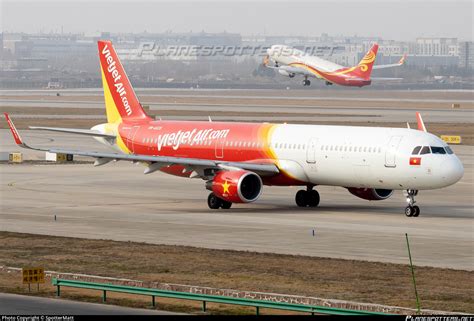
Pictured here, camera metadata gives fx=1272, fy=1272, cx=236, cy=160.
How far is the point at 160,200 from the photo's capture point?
61.5 metres

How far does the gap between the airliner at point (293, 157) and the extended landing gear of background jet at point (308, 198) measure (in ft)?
0.15

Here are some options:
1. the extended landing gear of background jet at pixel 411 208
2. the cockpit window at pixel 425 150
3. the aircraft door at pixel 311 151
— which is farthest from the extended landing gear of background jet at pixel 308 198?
the cockpit window at pixel 425 150

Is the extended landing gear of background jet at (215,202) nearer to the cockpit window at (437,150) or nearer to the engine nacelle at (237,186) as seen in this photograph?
the engine nacelle at (237,186)

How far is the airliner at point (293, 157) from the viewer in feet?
174

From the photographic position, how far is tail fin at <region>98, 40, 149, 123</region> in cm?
6478

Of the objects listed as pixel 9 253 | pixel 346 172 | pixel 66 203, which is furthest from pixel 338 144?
pixel 9 253

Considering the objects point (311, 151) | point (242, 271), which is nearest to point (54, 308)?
point (242, 271)

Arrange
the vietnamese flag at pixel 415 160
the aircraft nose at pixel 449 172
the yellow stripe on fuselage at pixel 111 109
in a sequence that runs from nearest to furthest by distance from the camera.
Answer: the aircraft nose at pixel 449 172
the vietnamese flag at pixel 415 160
the yellow stripe on fuselage at pixel 111 109

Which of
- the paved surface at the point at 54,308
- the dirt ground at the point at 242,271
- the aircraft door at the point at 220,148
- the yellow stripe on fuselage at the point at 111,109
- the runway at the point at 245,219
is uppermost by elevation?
the yellow stripe on fuselage at the point at 111,109

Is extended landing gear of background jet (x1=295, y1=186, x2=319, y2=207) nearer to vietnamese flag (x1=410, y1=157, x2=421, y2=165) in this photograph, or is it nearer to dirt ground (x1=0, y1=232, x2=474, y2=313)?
vietnamese flag (x1=410, y1=157, x2=421, y2=165)

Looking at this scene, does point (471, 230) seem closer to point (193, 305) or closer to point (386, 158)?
point (386, 158)

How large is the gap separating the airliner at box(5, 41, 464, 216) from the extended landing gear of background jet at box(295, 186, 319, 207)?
0.15 feet

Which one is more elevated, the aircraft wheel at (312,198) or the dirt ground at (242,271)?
the aircraft wheel at (312,198)

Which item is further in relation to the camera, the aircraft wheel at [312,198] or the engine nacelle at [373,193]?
the aircraft wheel at [312,198]
